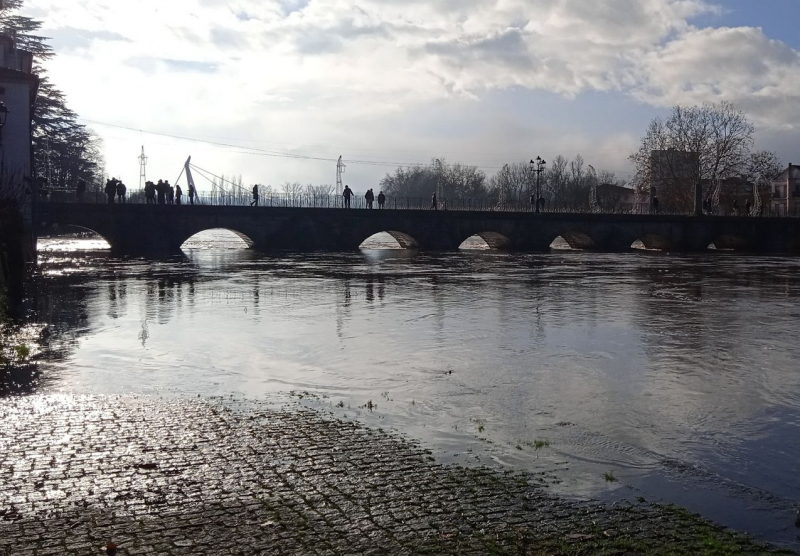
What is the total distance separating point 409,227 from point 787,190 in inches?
3398

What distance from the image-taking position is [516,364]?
39.4 ft

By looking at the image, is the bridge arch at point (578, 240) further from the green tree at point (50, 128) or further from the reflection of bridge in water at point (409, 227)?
the green tree at point (50, 128)

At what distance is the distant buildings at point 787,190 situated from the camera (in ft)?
383

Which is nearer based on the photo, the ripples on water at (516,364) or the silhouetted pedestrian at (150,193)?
the ripples on water at (516,364)

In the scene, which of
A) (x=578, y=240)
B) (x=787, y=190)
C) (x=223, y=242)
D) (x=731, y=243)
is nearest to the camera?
(x=578, y=240)

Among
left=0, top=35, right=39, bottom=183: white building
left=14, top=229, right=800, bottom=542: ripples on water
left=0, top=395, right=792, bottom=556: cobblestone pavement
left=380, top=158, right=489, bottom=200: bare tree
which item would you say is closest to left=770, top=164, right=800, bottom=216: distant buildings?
left=380, top=158, right=489, bottom=200: bare tree

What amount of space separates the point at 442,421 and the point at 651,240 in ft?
201

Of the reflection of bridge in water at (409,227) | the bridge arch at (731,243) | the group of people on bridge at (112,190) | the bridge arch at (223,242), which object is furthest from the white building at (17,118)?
the bridge arch at (731,243)

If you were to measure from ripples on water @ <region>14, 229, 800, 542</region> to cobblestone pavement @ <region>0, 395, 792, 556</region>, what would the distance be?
2.25ft

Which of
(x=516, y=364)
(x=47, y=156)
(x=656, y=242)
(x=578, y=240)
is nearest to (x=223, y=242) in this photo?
(x=47, y=156)

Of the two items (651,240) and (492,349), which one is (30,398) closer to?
(492,349)

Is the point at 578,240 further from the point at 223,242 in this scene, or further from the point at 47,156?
Answer: the point at 47,156

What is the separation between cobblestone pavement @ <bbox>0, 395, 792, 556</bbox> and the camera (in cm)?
511

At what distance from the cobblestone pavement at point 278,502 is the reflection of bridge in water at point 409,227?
120ft
